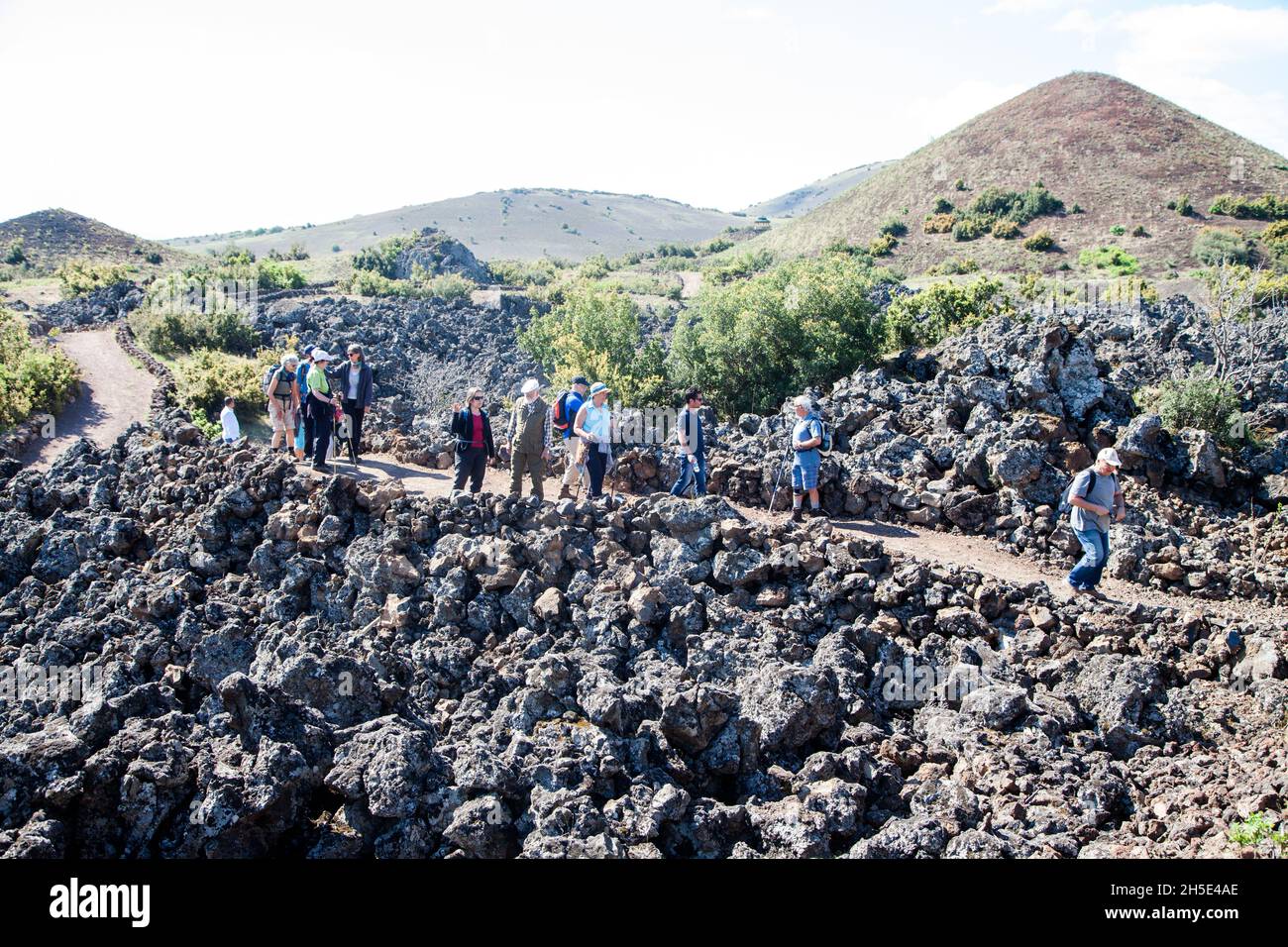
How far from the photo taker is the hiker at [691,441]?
33.9ft

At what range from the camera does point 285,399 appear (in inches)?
485

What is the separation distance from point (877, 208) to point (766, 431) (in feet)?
139

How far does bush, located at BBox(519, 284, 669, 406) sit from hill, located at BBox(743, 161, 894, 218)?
4474 inches

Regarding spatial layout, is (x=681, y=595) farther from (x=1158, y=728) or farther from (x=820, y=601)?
(x=1158, y=728)

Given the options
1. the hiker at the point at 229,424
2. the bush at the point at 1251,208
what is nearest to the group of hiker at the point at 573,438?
the hiker at the point at 229,424

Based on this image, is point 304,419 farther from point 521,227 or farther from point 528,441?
point 521,227

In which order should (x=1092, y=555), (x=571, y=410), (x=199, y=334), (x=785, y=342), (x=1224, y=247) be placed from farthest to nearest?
(x=1224, y=247) < (x=199, y=334) < (x=785, y=342) < (x=571, y=410) < (x=1092, y=555)

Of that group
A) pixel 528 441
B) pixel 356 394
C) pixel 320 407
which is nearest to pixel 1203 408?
pixel 528 441

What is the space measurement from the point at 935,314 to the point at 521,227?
79.2 meters

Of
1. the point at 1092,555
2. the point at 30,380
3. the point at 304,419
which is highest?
the point at 30,380

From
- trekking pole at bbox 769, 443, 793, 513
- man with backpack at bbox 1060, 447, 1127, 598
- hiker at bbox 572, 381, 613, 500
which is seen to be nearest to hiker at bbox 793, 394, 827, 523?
trekking pole at bbox 769, 443, 793, 513

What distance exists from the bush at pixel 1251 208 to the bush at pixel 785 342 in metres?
33.5

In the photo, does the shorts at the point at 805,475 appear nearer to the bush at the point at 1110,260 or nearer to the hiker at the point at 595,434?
the hiker at the point at 595,434

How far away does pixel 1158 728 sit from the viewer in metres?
7.36
